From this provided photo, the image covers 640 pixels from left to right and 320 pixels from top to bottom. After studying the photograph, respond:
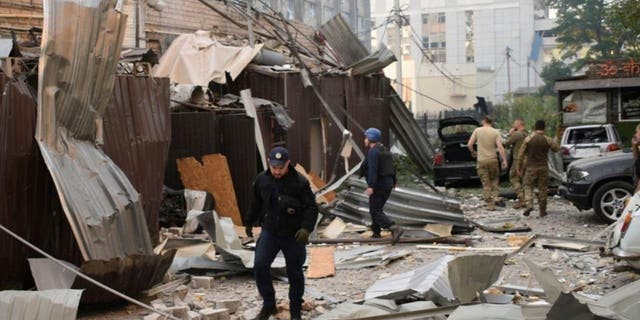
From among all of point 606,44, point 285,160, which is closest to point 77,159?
point 285,160

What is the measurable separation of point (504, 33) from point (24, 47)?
74.0 metres

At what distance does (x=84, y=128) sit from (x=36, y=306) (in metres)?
2.91

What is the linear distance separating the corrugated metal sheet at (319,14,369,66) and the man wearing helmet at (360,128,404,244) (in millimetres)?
12087

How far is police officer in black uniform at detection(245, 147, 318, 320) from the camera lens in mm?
8336

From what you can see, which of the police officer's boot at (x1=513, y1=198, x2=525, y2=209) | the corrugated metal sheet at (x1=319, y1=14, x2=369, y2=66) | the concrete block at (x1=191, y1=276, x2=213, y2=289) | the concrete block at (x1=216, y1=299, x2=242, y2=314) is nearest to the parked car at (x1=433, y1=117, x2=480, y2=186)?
the police officer's boot at (x1=513, y1=198, x2=525, y2=209)

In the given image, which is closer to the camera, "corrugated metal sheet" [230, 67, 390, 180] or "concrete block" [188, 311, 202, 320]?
"concrete block" [188, 311, 202, 320]

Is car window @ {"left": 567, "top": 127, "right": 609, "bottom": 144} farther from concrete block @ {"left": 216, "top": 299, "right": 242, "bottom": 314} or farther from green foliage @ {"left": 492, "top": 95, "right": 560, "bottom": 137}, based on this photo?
concrete block @ {"left": 216, "top": 299, "right": 242, "bottom": 314}

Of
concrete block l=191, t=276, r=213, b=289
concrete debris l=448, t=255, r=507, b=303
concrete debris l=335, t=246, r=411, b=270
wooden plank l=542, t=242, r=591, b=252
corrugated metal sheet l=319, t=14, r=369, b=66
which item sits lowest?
wooden plank l=542, t=242, r=591, b=252

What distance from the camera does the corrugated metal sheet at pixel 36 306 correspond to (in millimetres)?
7270

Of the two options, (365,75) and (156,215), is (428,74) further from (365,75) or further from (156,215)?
(156,215)

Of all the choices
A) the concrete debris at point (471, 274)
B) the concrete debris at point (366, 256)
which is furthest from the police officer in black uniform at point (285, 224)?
the concrete debris at point (366, 256)

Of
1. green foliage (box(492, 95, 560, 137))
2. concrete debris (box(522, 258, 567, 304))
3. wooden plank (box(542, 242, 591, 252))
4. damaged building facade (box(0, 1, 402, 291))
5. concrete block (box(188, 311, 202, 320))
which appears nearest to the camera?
concrete debris (box(522, 258, 567, 304))

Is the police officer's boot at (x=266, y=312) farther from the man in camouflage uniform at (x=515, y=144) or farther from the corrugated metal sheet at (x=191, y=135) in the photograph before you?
the man in camouflage uniform at (x=515, y=144)

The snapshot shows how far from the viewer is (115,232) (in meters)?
9.10
